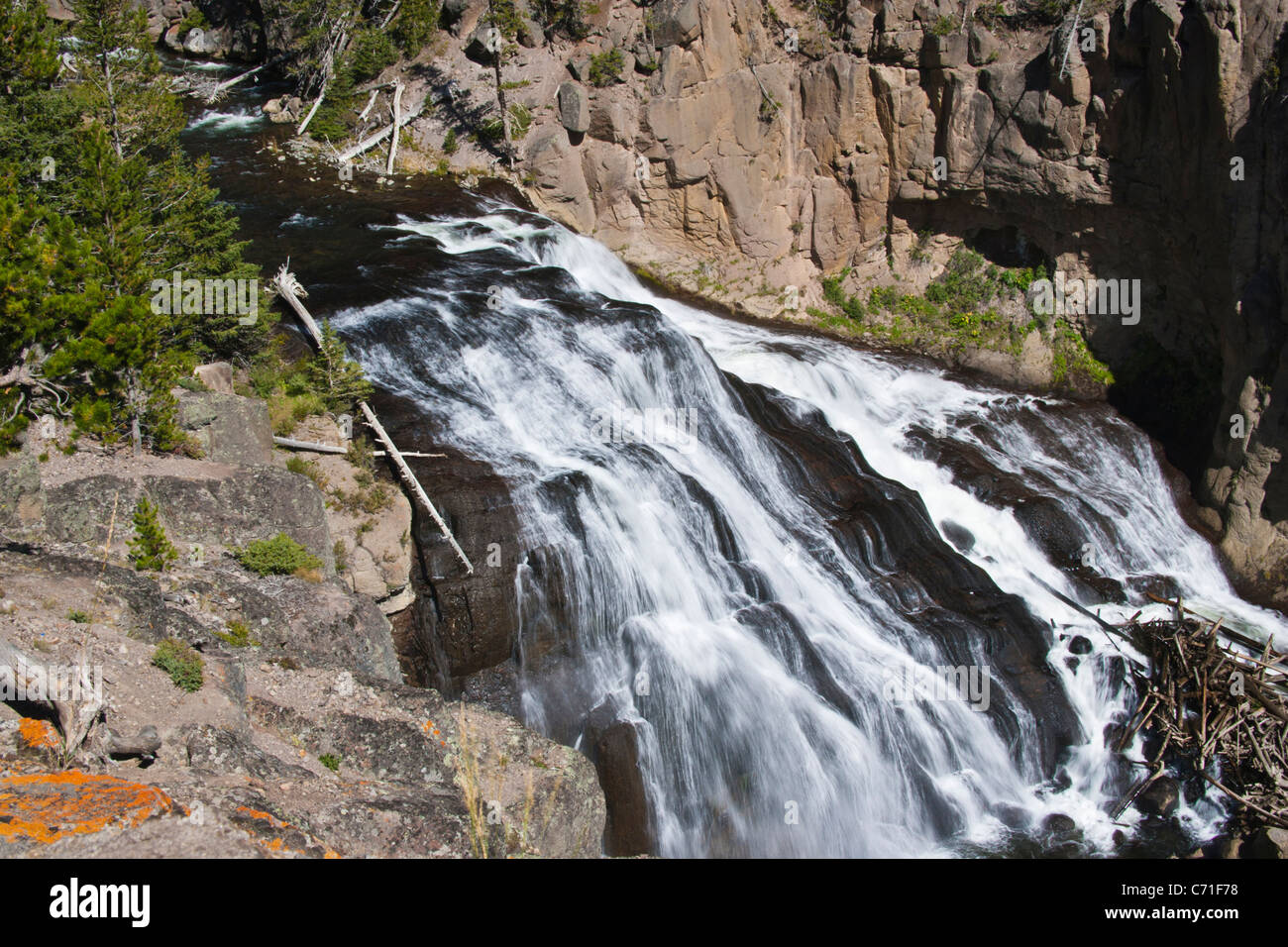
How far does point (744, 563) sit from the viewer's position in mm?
15336

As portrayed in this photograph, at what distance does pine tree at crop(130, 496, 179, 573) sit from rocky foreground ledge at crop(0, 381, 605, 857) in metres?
0.18

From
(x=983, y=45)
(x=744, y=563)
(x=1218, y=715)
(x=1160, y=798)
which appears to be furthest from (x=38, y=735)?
(x=983, y=45)

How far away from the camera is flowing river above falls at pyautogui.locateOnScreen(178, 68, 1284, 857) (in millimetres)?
13102

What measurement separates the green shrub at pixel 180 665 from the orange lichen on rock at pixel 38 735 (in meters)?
1.47

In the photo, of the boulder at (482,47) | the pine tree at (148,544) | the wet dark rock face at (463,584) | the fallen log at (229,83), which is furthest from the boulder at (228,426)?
the fallen log at (229,83)

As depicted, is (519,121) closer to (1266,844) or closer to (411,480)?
(411,480)

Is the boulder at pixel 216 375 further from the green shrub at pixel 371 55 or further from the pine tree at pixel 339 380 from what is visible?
the green shrub at pixel 371 55

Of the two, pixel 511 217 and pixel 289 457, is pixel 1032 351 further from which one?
pixel 289 457

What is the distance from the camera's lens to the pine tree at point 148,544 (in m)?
10.8

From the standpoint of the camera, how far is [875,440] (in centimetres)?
2053

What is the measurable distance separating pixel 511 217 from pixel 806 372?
349 inches

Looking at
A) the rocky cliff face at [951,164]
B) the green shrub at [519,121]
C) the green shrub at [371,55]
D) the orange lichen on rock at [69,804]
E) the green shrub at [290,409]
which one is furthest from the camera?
the green shrub at [371,55]

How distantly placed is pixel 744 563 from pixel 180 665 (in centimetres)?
911

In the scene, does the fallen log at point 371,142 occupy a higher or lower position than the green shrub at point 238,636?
higher
